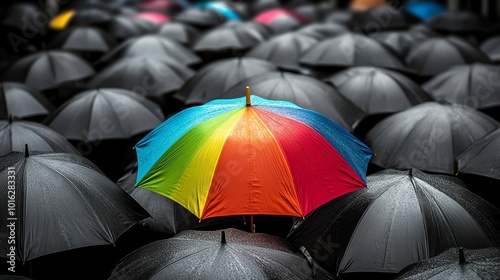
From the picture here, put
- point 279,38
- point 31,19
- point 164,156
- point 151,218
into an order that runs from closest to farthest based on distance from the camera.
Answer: point 164,156
point 151,218
point 279,38
point 31,19

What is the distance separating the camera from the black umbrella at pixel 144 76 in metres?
9.23

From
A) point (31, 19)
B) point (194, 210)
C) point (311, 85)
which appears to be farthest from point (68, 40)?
→ point (194, 210)

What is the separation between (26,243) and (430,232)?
244cm

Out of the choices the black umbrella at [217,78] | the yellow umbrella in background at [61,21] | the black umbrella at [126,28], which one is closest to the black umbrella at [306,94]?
the black umbrella at [217,78]

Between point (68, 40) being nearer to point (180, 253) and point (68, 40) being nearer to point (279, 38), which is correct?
point (279, 38)

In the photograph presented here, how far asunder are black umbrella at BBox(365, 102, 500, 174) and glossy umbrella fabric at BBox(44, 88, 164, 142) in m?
2.35

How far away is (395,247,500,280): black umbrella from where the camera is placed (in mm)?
3797

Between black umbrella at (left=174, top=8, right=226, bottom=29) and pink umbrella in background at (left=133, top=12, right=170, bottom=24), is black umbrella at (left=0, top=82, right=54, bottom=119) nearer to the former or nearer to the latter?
pink umbrella in background at (left=133, top=12, right=170, bottom=24)

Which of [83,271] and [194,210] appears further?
[83,271]

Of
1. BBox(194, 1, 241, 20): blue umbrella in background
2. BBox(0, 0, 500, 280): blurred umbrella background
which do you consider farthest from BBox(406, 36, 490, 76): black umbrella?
BBox(194, 1, 241, 20): blue umbrella in background

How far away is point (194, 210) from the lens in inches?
190

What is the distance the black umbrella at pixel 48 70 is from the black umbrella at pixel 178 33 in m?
2.83

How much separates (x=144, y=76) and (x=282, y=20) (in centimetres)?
599

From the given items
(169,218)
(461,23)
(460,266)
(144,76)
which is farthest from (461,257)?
(461,23)
